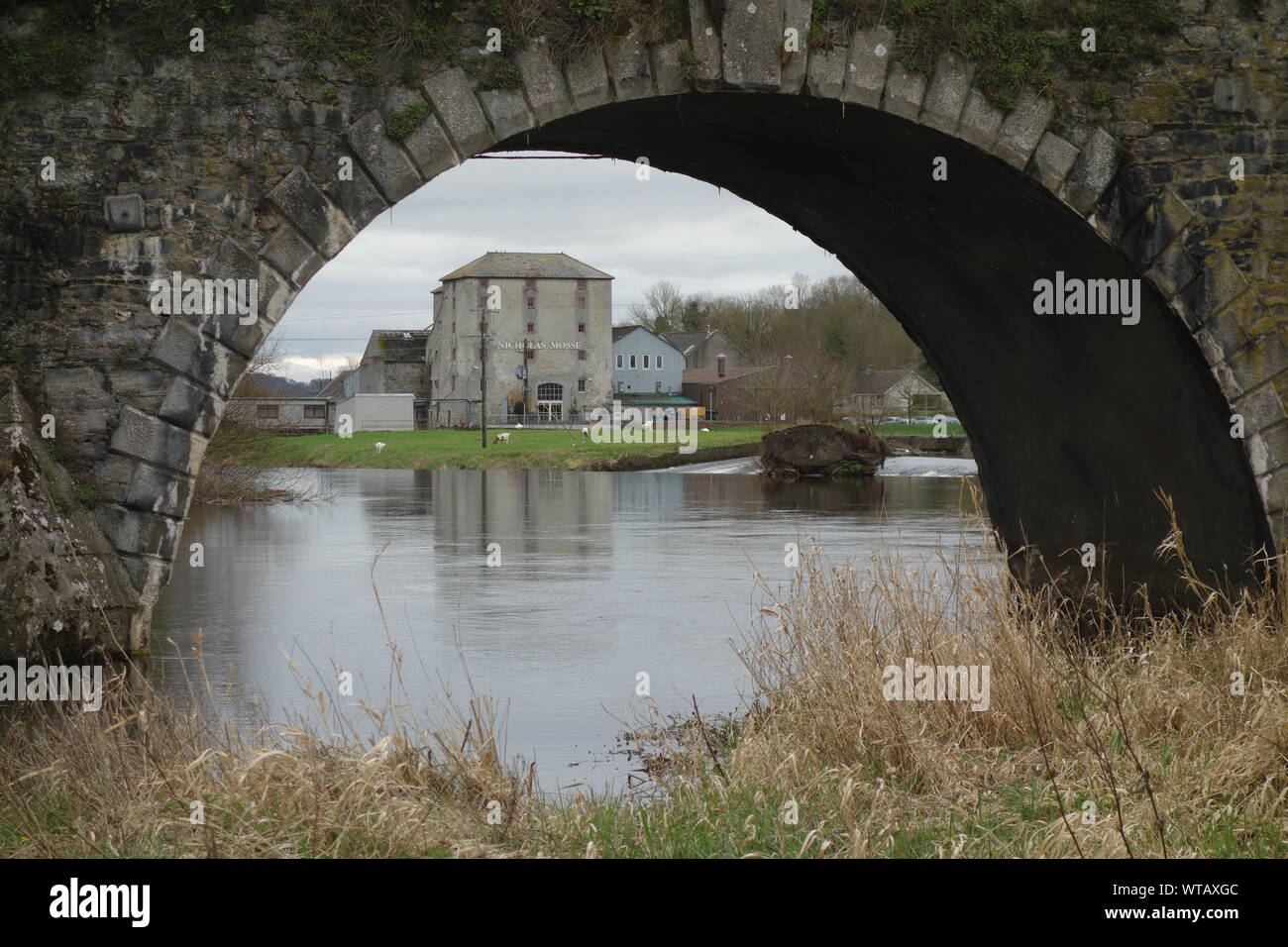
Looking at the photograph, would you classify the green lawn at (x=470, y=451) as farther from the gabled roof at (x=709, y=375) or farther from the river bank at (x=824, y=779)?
the river bank at (x=824, y=779)

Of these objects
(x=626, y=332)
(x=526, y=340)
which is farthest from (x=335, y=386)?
(x=526, y=340)

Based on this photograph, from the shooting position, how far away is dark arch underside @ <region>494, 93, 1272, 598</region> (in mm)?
9938

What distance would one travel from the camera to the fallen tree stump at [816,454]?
43094 mm

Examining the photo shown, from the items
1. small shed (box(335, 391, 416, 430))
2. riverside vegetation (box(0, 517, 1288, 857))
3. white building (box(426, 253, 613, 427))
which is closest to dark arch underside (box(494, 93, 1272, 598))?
riverside vegetation (box(0, 517, 1288, 857))

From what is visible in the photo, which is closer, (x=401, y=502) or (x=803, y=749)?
(x=803, y=749)

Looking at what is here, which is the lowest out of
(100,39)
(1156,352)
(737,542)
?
(737,542)

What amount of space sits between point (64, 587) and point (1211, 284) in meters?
7.62

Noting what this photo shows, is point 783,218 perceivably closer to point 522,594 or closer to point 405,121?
point 405,121

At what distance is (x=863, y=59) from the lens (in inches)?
356

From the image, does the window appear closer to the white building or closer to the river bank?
the white building

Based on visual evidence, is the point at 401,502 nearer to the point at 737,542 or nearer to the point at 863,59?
the point at 737,542

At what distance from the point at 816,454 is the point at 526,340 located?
33.0 m

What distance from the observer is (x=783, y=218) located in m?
13.0
